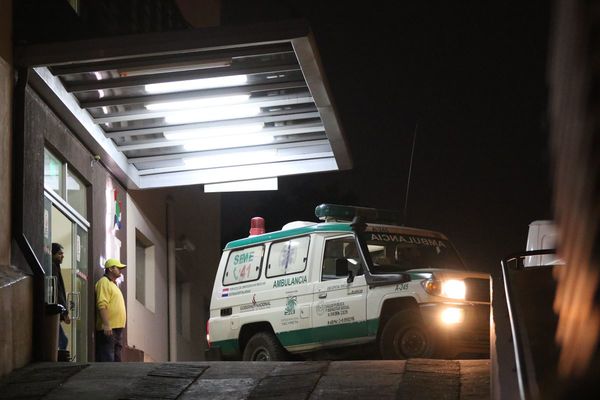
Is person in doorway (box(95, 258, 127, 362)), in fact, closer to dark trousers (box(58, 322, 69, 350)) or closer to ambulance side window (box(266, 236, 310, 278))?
dark trousers (box(58, 322, 69, 350))

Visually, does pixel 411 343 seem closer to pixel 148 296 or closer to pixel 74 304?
pixel 74 304

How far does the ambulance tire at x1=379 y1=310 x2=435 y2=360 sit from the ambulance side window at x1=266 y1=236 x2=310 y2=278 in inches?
69.9

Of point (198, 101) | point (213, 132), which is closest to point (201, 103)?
point (198, 101)

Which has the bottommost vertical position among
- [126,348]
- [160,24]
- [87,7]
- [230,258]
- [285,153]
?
[126,348]

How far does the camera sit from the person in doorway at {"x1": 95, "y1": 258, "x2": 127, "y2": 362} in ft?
51.1

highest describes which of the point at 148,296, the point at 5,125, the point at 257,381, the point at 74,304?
the point at 5,125

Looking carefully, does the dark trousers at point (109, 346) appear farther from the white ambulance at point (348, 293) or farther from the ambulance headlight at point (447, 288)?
the ambulance headlight at point (447, 288)

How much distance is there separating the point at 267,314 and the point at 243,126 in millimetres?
3578

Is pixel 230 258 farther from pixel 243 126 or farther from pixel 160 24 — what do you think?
pixel 160 24

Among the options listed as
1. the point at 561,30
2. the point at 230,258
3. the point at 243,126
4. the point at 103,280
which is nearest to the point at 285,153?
the point at 243,126

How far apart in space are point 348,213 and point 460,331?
9.26 feet

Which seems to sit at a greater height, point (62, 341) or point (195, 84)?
point (195, 84)

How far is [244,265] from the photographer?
15922 millimetres

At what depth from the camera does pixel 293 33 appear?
44.1ft
